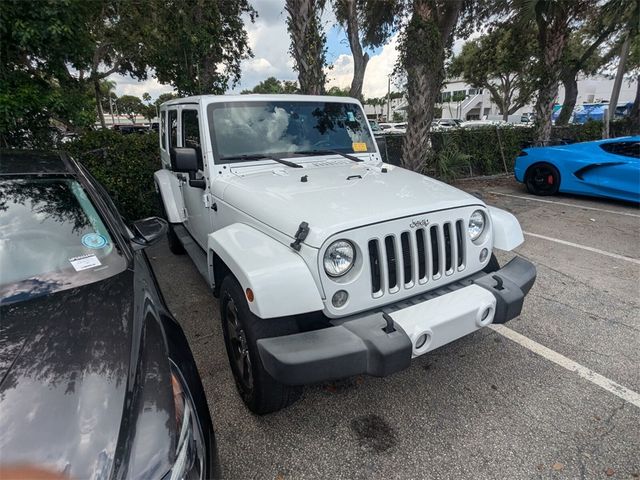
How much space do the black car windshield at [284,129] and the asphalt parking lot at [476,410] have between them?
5.42 feet

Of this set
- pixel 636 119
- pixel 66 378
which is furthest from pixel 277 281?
pixel 636 119

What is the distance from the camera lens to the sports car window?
6.71 meters

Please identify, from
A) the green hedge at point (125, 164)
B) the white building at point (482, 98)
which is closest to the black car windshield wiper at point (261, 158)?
the green hedge at point (125, 164)

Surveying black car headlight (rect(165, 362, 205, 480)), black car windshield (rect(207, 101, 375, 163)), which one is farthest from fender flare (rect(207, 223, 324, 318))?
black car windshield (rect(207, 101, 375, 163))

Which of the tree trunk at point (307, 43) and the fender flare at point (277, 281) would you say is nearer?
the fender flare at point (277, 281)

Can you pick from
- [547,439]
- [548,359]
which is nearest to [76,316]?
[547,439]

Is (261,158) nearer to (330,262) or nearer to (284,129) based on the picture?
(284,129)

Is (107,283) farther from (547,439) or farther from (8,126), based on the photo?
(8,126)

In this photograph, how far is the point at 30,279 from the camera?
1.72 m

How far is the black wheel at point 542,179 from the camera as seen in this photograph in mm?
7863

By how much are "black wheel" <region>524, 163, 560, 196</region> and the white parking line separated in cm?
600

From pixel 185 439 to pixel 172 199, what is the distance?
359 cm

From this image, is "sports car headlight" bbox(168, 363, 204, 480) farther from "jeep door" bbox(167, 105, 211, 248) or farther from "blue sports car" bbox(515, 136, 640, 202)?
"blue sports car" bbox(515, 136, 640, 202)

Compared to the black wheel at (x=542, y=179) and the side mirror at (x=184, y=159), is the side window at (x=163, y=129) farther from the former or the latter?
the black wheel at (x=542, y=179)
